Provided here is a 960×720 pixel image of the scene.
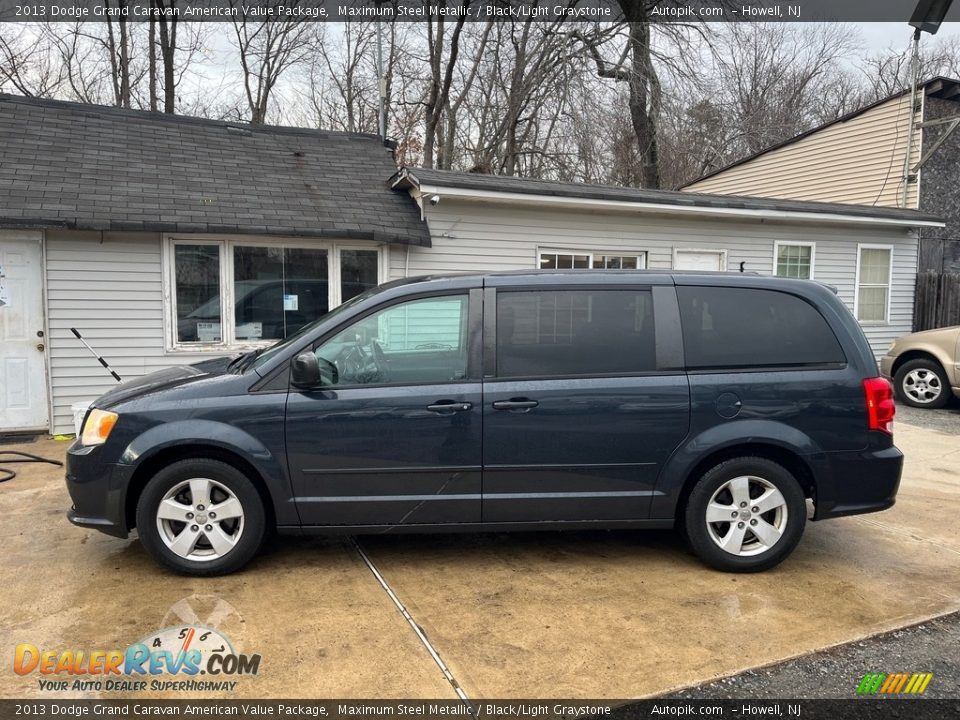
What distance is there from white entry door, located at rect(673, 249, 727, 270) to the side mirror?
7.72 metres

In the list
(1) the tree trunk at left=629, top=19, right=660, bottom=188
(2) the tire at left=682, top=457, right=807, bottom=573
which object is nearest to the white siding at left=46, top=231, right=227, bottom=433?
(2) the tire at left=682, top=457, right=807, bottom=573

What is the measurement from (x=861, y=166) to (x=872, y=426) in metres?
12.8

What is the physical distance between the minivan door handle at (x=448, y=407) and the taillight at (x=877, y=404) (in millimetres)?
2299

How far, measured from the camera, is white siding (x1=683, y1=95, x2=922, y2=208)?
13.6 m

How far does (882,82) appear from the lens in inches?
993

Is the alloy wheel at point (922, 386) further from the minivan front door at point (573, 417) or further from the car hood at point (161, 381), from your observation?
the car hood at point (161, 381)

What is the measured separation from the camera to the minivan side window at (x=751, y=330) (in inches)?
153

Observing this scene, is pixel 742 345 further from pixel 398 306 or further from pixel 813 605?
pixel 398 306

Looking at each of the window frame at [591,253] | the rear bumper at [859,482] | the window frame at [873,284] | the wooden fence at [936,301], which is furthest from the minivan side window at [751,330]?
the wooden fence at [936,301]

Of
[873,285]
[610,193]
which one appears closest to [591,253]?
[610,193]

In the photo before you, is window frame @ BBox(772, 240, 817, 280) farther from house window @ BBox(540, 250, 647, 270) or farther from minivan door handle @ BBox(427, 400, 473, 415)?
minivan door handle @ BBox(427, 400, 473, 415)

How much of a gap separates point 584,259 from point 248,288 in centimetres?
468

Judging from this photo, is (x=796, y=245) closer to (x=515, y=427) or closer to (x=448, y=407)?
(x=515, y=427)

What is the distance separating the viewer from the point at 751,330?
12.9ft
